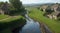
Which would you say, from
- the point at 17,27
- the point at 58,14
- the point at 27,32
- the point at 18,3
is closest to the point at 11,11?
the point at 18,3

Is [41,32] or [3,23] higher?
[3,23]

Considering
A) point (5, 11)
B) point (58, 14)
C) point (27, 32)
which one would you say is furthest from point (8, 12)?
point (27, 32)

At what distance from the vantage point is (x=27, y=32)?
55250 millimetres

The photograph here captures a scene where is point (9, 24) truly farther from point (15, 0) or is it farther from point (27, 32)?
point (15, 0)

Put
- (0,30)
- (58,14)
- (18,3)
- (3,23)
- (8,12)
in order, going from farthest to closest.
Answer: (18,3) < (8,12) < (58,14) < (3,23) < (0,30)

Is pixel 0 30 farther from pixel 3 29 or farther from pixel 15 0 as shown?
pixel 15 0

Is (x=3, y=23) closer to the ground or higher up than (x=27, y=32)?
higher up

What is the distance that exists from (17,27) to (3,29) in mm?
11221

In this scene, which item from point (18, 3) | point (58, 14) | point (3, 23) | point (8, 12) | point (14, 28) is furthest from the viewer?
point (18, 3)

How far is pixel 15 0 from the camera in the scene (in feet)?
383

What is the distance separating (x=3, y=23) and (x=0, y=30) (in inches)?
151

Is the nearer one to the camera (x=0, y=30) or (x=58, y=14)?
(x=0, y=30)

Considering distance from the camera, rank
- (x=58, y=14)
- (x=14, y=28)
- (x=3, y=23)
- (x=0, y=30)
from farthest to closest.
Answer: (x=58, y=14)
(x=14, y=28)
(x=3, y=23)
(x=0, y=30)

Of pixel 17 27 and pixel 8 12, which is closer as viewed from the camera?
pixel 17 27
